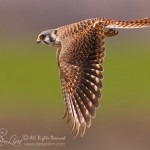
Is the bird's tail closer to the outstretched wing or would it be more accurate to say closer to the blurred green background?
the outstretched wing

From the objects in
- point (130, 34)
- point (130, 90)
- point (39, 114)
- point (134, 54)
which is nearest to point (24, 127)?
point (39, 114)

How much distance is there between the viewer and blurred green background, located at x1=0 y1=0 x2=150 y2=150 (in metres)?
19.8

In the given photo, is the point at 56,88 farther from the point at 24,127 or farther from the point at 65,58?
the point at 65,58

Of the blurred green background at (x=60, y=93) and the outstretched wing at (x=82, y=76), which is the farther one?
the blurred green background at (x=60, y=93)

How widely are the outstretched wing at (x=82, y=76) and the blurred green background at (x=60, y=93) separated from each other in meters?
6.52

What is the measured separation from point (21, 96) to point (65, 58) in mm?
12914

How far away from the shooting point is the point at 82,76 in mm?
11484

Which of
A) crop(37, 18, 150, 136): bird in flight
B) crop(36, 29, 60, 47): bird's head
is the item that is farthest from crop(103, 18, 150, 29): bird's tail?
crop(36, 29, 60, 47): bird's head

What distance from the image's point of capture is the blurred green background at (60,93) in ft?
65.1

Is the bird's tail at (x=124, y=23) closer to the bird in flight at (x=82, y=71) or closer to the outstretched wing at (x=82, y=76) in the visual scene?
the bird in flight at (x=82, y=71)

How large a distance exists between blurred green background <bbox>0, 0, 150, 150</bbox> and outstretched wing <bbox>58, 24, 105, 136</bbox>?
6.52 metres

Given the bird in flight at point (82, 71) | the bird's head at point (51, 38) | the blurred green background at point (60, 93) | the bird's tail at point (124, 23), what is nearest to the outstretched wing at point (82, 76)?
the bird in flight at point (82, 71)

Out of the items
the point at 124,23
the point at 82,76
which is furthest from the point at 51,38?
the point at 82,76

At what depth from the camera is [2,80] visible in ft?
89.4
